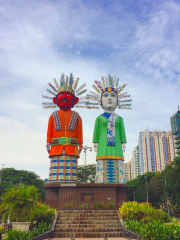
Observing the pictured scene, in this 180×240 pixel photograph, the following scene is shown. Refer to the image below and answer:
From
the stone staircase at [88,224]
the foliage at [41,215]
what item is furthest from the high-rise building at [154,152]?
the foliage at [41,215]

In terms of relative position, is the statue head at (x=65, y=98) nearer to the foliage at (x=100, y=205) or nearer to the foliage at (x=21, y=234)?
the foliage at (x=100, y=205)

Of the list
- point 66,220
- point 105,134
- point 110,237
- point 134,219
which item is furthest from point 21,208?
point 105,134

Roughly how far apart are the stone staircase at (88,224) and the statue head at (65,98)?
762 centimetres

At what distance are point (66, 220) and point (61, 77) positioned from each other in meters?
10.7

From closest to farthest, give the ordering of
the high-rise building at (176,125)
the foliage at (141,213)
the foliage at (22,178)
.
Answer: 1. the foliage at (141,213)
2. the foliage at (22,178)
3. the high-rise building at (176,125)

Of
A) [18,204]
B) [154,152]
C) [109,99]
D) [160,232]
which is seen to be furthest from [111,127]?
[154,152]

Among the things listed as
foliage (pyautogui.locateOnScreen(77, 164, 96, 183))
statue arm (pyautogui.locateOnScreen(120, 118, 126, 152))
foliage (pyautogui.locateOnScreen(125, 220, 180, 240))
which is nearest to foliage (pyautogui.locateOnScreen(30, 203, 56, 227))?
foliage (pyautogui.locateOnScreen(125, 220, 180, 240))

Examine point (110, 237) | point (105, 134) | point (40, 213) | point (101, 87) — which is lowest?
point (110, 237)

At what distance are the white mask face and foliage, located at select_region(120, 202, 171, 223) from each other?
7.86m

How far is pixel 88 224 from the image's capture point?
10531mm

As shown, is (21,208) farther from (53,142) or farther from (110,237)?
(53,142)

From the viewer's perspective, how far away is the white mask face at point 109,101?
58.0ft

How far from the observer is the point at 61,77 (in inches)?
732

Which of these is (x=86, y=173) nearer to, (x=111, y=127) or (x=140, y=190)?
(x=140, y=190)
